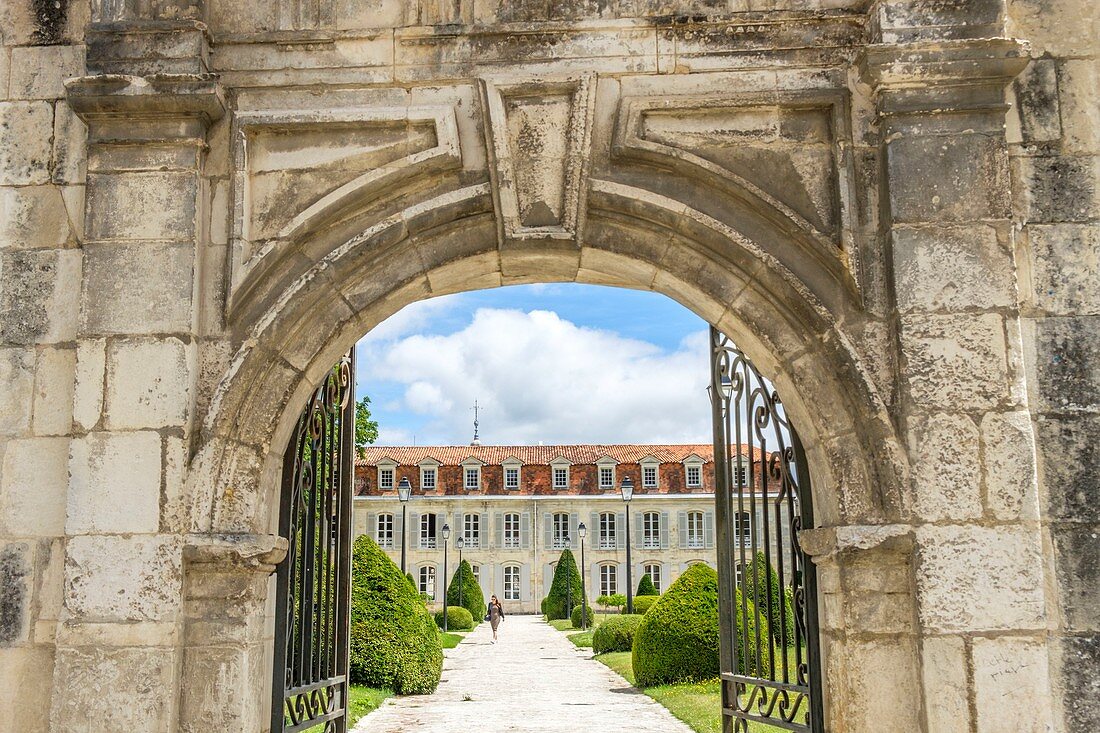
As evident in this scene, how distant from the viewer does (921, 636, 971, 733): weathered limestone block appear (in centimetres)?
349

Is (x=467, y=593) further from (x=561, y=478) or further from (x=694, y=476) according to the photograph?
(x=694, y=476)

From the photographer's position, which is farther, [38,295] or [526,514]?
[526,514]

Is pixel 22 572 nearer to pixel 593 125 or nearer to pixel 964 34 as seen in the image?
pixel 593 125

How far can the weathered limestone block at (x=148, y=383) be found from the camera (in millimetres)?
3840

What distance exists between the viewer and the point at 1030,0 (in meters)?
A: 4.10

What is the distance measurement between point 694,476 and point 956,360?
3789 cm

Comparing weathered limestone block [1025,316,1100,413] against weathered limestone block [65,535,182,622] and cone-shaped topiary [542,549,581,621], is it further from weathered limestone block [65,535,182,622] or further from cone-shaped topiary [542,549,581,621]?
cone-shaped topiary [542,549,581,621]

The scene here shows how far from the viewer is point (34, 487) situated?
3984 millimetres

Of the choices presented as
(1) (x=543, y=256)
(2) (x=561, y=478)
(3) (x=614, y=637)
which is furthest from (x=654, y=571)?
(1) (x=543, y=256)

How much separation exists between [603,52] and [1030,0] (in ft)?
5.64

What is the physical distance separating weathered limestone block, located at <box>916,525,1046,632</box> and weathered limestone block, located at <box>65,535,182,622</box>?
267 centimetres

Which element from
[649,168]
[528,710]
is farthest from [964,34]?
[528,710]

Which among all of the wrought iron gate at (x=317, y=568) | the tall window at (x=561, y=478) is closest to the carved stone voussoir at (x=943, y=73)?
the wrought iron gate at (x=317, y=568)

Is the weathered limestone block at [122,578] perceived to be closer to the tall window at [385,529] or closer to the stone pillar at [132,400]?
the stone pillar at [132,400]
